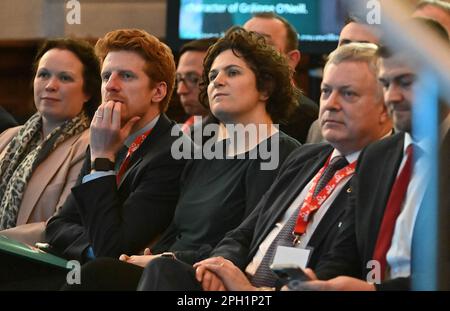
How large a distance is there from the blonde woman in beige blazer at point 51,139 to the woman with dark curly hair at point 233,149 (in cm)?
65

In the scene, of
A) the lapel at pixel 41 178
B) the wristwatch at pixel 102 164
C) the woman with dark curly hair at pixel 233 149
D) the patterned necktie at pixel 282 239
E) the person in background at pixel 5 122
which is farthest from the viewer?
the person in background at pixel 5 122

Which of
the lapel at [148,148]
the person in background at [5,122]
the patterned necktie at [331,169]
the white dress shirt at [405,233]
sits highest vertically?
the person in background at [5,122]

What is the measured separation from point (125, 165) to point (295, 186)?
31.4 inches

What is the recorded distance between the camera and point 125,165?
3109 millimetres

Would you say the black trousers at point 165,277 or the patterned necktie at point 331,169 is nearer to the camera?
the black trousers at point 165,277

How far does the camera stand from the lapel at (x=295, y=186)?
250 centimetres

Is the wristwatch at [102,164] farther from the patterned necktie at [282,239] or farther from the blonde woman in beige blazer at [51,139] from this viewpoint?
the patterned necktie at [282,239]

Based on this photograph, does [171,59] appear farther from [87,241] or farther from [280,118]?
[87,241]

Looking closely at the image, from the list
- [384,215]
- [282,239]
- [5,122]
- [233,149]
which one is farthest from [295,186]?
[5,122]

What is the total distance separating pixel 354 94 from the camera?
237 centimetres

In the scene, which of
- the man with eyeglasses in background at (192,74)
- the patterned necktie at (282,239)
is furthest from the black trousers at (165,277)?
the man with eyeglasses in background at (192,74)

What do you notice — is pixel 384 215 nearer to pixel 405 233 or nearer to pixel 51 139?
pixel 405 233

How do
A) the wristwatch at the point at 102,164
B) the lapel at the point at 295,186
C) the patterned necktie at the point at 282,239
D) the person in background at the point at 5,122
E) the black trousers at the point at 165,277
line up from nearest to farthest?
the black trousers at the point at 165,277
the patterned necktie at the point at 282,239
the lapel at the point at 295,186
the wristwatch at the point at 102,164
the person in background at the point at 5,122

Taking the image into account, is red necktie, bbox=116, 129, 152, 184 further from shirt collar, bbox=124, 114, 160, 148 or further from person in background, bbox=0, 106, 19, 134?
person in background, bbox=0, 106, 19, 134
